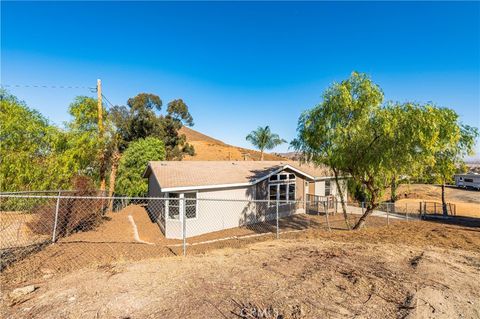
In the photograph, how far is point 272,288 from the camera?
15.6 ft

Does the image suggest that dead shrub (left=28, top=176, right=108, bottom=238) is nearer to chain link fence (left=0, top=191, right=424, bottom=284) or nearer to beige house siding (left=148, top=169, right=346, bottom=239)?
chain link fence (left=0, top=191, right=424, bottom=284)

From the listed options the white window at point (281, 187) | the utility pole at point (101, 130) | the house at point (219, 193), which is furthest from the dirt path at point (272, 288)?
the utility pole at point (101, 130)

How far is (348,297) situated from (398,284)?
1.31m

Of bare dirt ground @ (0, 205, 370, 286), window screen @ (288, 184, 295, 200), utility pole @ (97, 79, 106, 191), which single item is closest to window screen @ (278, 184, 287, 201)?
window screen @ (288, 184, 295, 200)

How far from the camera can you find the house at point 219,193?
12.4 meters

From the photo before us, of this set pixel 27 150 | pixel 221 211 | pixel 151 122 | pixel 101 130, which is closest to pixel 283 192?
pixel 221 211

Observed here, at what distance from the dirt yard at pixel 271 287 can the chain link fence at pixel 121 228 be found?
1.45m

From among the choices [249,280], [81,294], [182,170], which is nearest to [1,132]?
[182,170]

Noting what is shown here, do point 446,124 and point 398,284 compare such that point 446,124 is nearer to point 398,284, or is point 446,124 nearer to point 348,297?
point 398,284

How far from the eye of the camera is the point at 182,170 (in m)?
15.2

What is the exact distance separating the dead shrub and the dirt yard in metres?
5.29

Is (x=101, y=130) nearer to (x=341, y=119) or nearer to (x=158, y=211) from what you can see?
(x=158, y=211)

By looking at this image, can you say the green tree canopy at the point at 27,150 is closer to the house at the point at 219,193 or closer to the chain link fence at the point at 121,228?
the chain link fence at the point at 121,228

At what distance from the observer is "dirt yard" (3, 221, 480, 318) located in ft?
13.1
